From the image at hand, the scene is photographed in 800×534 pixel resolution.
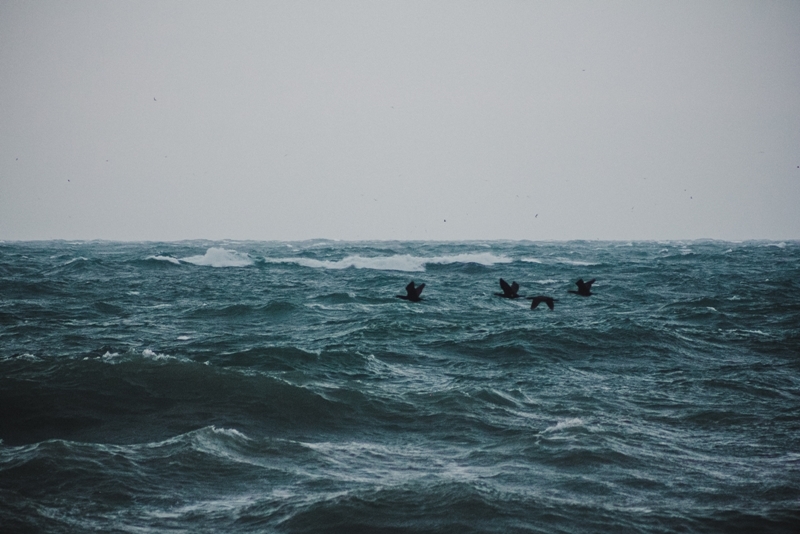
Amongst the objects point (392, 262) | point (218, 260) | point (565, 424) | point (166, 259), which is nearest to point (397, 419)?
point (565, 424)

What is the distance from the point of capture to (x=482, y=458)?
1199 centimetres

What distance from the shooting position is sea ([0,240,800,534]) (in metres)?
9.86

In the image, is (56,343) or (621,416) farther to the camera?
(56,343)

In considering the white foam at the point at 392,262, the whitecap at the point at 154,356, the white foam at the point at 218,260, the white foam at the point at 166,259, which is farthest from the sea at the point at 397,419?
the white foam at the point at 218,260

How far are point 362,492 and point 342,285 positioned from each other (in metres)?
31.5

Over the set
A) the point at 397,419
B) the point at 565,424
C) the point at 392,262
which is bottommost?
the point at 397,419

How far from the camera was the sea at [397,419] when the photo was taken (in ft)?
32.3

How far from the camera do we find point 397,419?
1420 cm

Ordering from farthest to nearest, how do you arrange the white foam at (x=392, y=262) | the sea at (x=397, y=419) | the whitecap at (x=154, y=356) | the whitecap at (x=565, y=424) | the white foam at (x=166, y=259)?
the white foam at (x=392, y=262), the white foam at (x=166, y=259), the whitecap at (x=154, y=356), the whitecap at (x=565, y=424), the sea at (x=397, y=419)

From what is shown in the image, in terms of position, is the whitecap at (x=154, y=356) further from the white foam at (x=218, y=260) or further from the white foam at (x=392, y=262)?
the white foam at (x=218, y=260)

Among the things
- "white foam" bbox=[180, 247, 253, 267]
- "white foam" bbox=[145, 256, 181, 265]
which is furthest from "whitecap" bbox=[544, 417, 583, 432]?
"white foam" bbox=[180, 247, 253, 267]

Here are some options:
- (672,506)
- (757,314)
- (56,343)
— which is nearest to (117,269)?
(56,343)

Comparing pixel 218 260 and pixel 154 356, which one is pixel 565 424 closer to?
pixel 154 356

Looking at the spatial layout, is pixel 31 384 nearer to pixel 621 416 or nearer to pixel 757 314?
pixel 621 416
